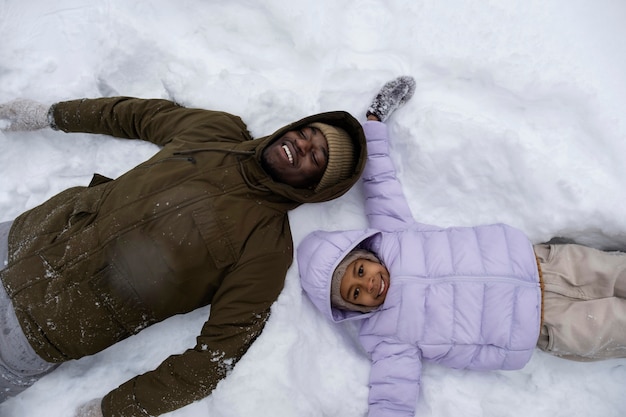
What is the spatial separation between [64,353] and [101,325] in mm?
255

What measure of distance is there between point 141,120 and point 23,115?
761mm

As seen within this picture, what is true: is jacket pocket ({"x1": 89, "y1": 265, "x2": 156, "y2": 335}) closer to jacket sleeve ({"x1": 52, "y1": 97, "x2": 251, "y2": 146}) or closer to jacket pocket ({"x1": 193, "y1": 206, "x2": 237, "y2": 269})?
jacket pocket ({"x1": 193, "y1": 206, "x2": 237, "y2": 269})

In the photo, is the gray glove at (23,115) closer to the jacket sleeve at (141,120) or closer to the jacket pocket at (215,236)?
the jacket sleeve at (141,120)

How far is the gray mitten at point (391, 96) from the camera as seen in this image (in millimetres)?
2625

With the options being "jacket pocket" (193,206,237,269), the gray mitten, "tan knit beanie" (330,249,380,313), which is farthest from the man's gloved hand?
the gray mitten

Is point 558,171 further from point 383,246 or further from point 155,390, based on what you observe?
point 155,390

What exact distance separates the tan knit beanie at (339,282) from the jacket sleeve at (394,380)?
0.86 ft

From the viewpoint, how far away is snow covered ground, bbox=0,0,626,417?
2473mm

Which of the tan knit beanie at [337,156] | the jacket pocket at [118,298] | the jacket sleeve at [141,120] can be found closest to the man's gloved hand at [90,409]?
the jacket pocket at [118,298]

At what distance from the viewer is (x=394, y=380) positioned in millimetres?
2408

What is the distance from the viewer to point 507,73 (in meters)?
2.57

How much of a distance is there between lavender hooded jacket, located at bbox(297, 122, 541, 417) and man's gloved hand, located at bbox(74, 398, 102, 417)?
4.12 ft

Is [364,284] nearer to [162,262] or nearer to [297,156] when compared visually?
[297,156]

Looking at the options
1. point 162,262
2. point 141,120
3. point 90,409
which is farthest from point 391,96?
point 90,409
